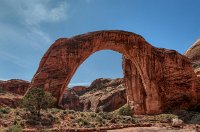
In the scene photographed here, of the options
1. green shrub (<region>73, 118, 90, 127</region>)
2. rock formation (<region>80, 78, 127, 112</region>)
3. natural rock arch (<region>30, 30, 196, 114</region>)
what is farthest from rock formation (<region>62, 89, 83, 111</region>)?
green shrub (<region>73, 118, 90, 127</region>)

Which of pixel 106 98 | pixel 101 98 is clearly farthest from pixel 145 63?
pixel 101 98

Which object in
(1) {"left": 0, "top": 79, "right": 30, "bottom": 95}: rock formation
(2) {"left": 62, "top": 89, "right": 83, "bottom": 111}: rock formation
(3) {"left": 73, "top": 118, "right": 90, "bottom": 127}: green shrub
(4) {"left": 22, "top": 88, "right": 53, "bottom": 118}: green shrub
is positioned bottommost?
(3) {"left": 73, "top": 118, "right": 90, "bottom": 127}: green shrub

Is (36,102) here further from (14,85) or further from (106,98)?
(14,85)

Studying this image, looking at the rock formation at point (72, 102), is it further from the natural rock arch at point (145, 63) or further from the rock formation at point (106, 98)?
the natural rock arch at point (145, 63)

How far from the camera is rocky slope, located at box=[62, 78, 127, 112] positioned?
2077 inches

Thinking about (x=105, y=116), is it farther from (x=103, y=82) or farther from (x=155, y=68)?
(x=103, y=82)

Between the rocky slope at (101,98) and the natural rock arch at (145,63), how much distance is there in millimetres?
17284

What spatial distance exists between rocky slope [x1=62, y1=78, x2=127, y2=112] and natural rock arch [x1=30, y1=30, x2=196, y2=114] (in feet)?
56.7

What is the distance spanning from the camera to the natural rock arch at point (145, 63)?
30.7 meters

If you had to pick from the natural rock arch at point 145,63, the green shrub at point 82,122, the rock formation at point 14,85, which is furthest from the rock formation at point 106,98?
the green shrub at point 82,122

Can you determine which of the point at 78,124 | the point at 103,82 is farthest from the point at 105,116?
the point at 103,82

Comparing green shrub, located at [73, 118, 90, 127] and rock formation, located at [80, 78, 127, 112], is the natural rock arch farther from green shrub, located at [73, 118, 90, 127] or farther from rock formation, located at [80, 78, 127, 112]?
rock formation, located at [80, 78, 127, 112]

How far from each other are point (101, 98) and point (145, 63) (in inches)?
933

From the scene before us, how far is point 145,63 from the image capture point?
110ft
